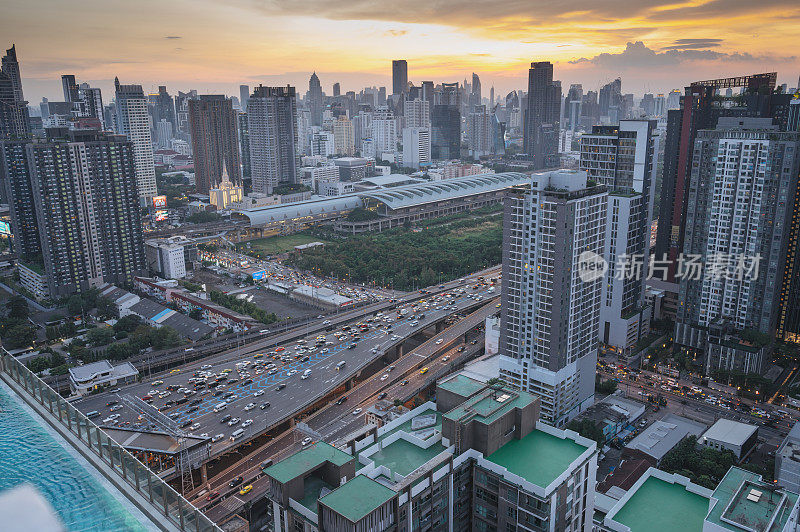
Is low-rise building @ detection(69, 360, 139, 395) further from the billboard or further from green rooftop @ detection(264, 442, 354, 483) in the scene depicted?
the billboard

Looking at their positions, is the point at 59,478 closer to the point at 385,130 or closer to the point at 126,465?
the point at 126,465

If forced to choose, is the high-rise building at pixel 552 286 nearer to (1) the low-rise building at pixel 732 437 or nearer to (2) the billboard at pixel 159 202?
(1) the low-rise building at pixel 732 437

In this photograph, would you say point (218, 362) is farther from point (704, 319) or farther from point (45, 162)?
point (704, 319)

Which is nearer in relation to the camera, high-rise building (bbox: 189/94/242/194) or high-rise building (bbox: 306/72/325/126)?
high-rise building (bbox: 189/94/242/194)

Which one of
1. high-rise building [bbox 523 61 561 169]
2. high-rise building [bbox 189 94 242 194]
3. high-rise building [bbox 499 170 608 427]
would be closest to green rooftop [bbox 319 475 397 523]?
high-rise building [bbox 499 170 608 427]

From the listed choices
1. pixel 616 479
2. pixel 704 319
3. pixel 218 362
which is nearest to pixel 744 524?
pixel 616 479

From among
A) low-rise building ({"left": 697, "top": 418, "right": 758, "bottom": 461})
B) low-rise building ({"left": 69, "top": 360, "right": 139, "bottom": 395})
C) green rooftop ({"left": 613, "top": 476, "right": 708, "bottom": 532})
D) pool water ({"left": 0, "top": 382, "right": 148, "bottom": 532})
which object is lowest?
low-rise building ({"left": 697, "top": 418, "right": 758, "bottom": 461})
